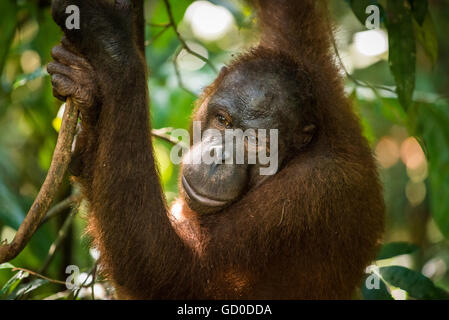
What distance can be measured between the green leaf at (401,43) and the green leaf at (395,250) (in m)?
1.11

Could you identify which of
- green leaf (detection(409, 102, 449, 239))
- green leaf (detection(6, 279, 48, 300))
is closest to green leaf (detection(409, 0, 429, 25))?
green leaf (detection(409, 102, 449, 239))

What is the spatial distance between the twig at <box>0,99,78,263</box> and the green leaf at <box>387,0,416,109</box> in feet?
6.91

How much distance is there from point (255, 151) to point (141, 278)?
1055 millimetres

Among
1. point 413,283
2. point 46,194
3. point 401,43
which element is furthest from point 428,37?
point 46,194

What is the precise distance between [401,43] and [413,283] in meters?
1.61

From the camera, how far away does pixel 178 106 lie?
18.3 ft

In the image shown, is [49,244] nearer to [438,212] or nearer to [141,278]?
[141,278]

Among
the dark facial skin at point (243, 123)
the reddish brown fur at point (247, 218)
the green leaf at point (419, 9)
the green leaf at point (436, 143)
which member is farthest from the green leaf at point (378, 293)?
the green leaf at point (419, 9)

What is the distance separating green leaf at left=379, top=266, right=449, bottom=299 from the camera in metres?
3.85

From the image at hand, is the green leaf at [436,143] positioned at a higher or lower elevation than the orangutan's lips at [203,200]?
lower

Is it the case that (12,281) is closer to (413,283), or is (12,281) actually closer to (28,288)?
(28,288)

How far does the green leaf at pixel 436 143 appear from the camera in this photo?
4.64m

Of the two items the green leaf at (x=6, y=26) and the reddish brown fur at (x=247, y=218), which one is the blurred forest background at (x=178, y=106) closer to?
the green leaf at (x=6, y=26)

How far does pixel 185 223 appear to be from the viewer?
366 cm
